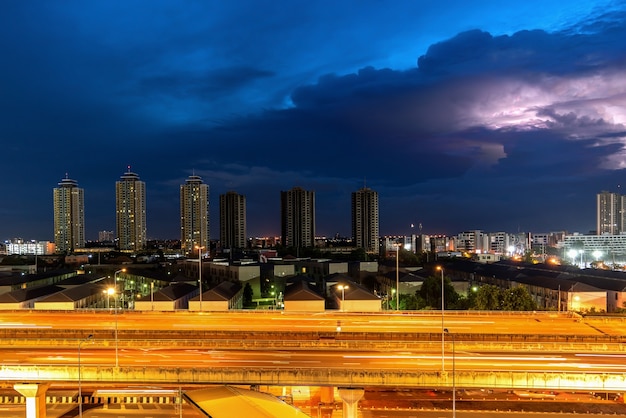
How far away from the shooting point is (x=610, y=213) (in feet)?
521

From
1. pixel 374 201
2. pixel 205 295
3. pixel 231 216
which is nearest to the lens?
pixel 205 295

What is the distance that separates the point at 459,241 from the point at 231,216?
273ft

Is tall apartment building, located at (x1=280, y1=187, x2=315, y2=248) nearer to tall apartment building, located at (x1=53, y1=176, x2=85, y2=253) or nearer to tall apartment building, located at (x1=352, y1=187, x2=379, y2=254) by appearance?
tall apartment building, located at (x1=352, y1=187, x2=379, y2=254)

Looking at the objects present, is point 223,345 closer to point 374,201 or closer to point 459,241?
point 374,201

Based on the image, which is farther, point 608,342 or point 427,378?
point 608,342

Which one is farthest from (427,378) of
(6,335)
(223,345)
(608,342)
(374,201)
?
(374,201)

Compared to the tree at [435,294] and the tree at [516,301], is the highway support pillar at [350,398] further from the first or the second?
the tree at [435,294]

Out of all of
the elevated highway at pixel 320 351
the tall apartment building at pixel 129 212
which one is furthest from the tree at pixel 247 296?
the tall apartment building at pixel 129 212

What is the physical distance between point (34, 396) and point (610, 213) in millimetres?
187075

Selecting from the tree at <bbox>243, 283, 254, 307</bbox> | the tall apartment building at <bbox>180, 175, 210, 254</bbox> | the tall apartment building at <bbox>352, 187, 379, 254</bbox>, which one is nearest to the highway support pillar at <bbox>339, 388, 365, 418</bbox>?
the tree at <bbox>243, 283, 254, 307</bbox>

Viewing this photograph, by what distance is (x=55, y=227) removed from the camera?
136 metres

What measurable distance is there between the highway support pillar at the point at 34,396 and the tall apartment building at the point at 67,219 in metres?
134

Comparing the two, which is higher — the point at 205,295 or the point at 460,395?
the point at 205,295

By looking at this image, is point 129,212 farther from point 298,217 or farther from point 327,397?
point 327,397
